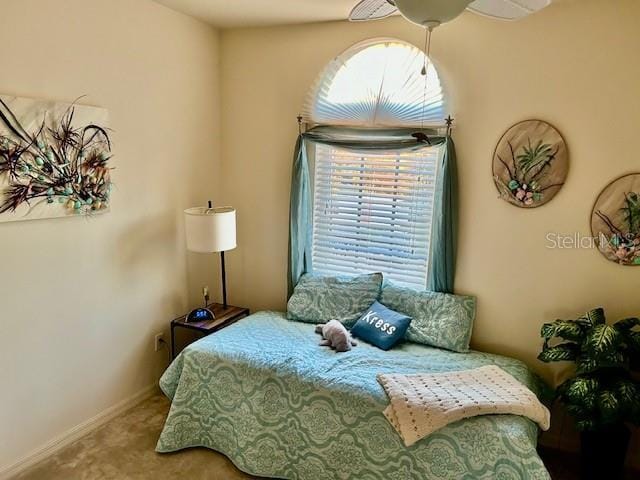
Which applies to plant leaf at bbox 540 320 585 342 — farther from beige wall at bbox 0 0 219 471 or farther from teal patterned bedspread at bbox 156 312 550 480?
beige wall at bbox 0 0 219 471

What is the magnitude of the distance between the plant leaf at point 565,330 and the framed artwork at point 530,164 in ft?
2.26

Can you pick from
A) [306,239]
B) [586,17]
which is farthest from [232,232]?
[586,17]

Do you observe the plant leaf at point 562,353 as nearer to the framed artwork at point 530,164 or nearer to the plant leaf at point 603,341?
the plant leaf at point 603,341

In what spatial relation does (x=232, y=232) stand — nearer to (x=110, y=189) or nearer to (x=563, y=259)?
(x=110, y=189)

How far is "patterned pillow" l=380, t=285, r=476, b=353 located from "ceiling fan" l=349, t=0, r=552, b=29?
1730 millimetres

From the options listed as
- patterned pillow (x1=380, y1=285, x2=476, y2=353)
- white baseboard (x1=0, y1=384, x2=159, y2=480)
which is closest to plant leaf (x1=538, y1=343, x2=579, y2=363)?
patterned pillow (x1=380, y1=285, x2=476, y2=353)

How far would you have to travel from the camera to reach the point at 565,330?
235cm

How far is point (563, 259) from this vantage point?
2.60 meters

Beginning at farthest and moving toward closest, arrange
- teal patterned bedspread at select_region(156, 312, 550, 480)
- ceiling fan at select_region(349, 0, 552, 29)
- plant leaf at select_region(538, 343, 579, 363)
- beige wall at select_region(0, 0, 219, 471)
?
1. plant leaf at select_region(538, 343, 579, 363)
2. beige wall at select_region(0, 0, 219, 471)
3. teal patterned bedspread at select_region(156, 312, 550, 480)
4. ceiling fan at select_region(349, 0, 552, 29)

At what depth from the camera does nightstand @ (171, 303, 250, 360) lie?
9.75ft

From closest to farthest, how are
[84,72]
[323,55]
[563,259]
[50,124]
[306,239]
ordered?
1. [50,124]
2. [84,72]
3. [563,259]
4. [323,55]
5. [306,239]

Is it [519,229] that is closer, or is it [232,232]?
[519,229]

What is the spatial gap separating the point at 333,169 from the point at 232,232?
856 mm

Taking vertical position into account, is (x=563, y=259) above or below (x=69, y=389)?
above
